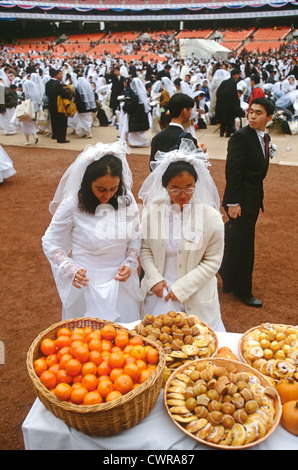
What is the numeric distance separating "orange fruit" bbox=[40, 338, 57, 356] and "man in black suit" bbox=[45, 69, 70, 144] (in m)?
9.31

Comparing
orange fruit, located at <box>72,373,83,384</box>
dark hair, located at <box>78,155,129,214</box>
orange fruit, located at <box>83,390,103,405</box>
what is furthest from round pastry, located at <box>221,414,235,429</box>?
Answer: dark hair, located at <box>78,155,129,214</box>

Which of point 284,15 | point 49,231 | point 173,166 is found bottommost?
point 49,231

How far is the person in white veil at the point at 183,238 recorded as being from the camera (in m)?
2.51

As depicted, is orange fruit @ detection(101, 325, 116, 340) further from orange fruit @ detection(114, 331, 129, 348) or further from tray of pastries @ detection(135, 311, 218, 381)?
tray of pastries @ detection(135, 311, 218, 381)

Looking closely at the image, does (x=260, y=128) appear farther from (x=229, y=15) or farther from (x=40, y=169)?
(x=229, y=15)

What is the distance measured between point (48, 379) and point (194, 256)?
1294 mm

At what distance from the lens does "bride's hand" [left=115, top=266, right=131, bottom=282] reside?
8.23 feet

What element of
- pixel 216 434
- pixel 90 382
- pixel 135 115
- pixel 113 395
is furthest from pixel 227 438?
pixel 135 115

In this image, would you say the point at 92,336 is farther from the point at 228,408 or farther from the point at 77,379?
the point at 228,408

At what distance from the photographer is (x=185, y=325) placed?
6.79 feet

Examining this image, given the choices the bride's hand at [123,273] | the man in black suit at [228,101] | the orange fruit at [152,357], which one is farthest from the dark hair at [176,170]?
the man in black suit at [228,101]

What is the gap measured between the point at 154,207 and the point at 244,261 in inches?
65.4

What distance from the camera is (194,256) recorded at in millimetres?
2559

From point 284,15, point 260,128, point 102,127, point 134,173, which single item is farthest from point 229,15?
point 260,128
